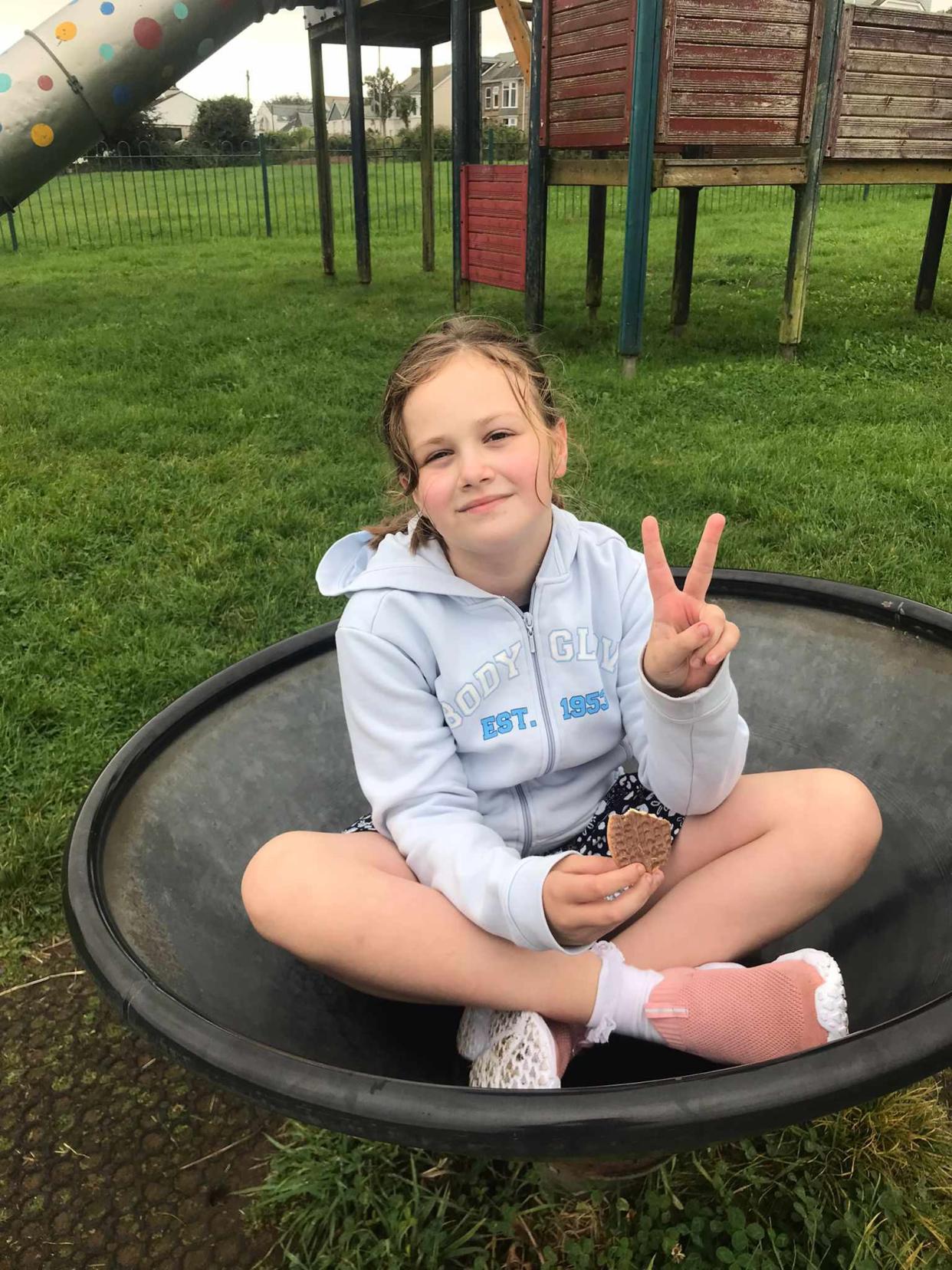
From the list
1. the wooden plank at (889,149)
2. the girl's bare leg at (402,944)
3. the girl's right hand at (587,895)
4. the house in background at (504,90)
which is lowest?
the girl's bare leg at (402,944)

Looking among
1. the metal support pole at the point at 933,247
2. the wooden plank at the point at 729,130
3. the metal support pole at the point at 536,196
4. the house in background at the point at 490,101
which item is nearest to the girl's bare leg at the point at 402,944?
the wooden plank at the point at 729,130

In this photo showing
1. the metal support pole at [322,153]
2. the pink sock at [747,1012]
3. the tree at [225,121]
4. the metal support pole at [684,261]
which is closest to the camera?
the pink sock at [747,1012]

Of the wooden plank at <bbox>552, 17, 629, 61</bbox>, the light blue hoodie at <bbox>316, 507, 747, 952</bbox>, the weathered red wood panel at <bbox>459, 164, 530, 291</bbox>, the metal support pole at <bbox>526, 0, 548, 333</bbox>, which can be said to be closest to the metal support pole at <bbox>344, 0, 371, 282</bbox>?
the weathered red wood panel at <bbox>459, 164, 530, 291</bbox>

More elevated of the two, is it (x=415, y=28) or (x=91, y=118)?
(x=415, y=28)

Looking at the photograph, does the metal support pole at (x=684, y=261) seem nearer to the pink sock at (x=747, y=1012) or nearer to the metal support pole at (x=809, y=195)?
the metal support pole at (x=809, y=195)

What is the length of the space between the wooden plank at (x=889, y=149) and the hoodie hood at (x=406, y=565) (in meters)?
4.53

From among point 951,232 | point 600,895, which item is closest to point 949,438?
point 600,895

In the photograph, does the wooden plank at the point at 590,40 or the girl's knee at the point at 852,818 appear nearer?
the girl's knee at the point at 852,818

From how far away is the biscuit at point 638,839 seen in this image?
1318 millimetres

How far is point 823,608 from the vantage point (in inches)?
73.2

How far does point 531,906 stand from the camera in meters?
1.17

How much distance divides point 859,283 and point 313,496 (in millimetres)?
5527

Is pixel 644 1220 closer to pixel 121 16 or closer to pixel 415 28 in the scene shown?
pixel 121 16

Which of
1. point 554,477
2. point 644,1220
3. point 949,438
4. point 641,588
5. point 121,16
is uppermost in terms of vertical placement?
point 121,16
